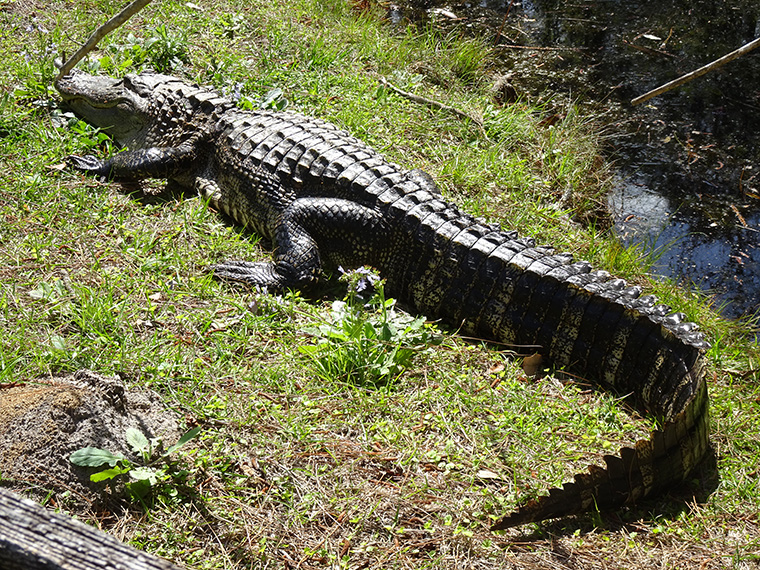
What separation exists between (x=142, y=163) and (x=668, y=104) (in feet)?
16.1

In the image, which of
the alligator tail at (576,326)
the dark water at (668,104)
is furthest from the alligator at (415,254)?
the dark water at (668,104)

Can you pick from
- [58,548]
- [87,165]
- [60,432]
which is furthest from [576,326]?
[87,165]

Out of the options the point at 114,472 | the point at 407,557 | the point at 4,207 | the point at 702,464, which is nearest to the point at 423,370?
the point at 407,557

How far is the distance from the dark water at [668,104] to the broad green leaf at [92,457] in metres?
3.89

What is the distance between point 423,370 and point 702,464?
143 cm

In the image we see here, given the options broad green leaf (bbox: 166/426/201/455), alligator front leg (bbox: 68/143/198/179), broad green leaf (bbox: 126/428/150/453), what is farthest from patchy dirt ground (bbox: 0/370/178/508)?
alligator front leg (bbox: 68/143/198/179)

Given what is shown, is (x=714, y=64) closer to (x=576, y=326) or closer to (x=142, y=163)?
(x=576, y=326)

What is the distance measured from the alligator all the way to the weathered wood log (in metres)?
A: 1.67

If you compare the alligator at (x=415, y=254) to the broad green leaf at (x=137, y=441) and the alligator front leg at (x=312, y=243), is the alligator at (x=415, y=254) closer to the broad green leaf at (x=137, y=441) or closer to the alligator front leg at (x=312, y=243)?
the alligator front leg at (x=312, y=243)

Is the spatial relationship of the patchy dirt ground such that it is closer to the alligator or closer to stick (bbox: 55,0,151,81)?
the alligator

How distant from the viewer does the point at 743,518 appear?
302cm

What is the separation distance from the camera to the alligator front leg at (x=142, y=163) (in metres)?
4.94

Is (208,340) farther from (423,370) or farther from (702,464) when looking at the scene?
(702,464)

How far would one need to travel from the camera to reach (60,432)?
276 centimetres
